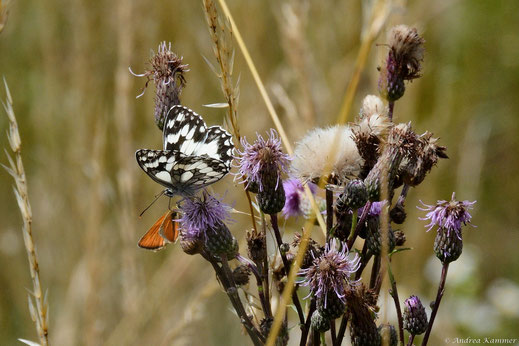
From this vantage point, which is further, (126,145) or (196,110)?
(196,110)

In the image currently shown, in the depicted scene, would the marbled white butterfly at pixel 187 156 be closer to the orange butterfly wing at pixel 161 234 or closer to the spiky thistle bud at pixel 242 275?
the orange butterfly wing at pixel 161 234

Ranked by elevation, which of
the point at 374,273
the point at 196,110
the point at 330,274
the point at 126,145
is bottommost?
the point at 330,274

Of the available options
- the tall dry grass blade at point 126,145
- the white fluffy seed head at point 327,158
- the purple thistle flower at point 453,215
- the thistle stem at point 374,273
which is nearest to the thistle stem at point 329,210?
the white fluffy seed head at point 327,158

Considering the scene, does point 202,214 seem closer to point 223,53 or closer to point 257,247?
point 257,247

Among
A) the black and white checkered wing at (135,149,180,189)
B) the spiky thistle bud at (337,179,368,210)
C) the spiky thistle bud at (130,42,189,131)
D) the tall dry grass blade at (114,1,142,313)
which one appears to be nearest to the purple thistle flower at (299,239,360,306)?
the spiky thistle bud at (337,179,368,210)

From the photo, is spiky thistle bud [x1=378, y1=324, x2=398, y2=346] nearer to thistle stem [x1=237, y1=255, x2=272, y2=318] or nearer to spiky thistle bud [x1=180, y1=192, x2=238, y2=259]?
thistle stem [x1=237, y1=255, x2=272, y2=318]

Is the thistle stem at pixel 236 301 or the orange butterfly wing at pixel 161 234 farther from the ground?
the orange butterfly wing at pixel 161 234

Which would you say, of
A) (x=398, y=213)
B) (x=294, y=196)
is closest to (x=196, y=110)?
(x=294, y=196)
